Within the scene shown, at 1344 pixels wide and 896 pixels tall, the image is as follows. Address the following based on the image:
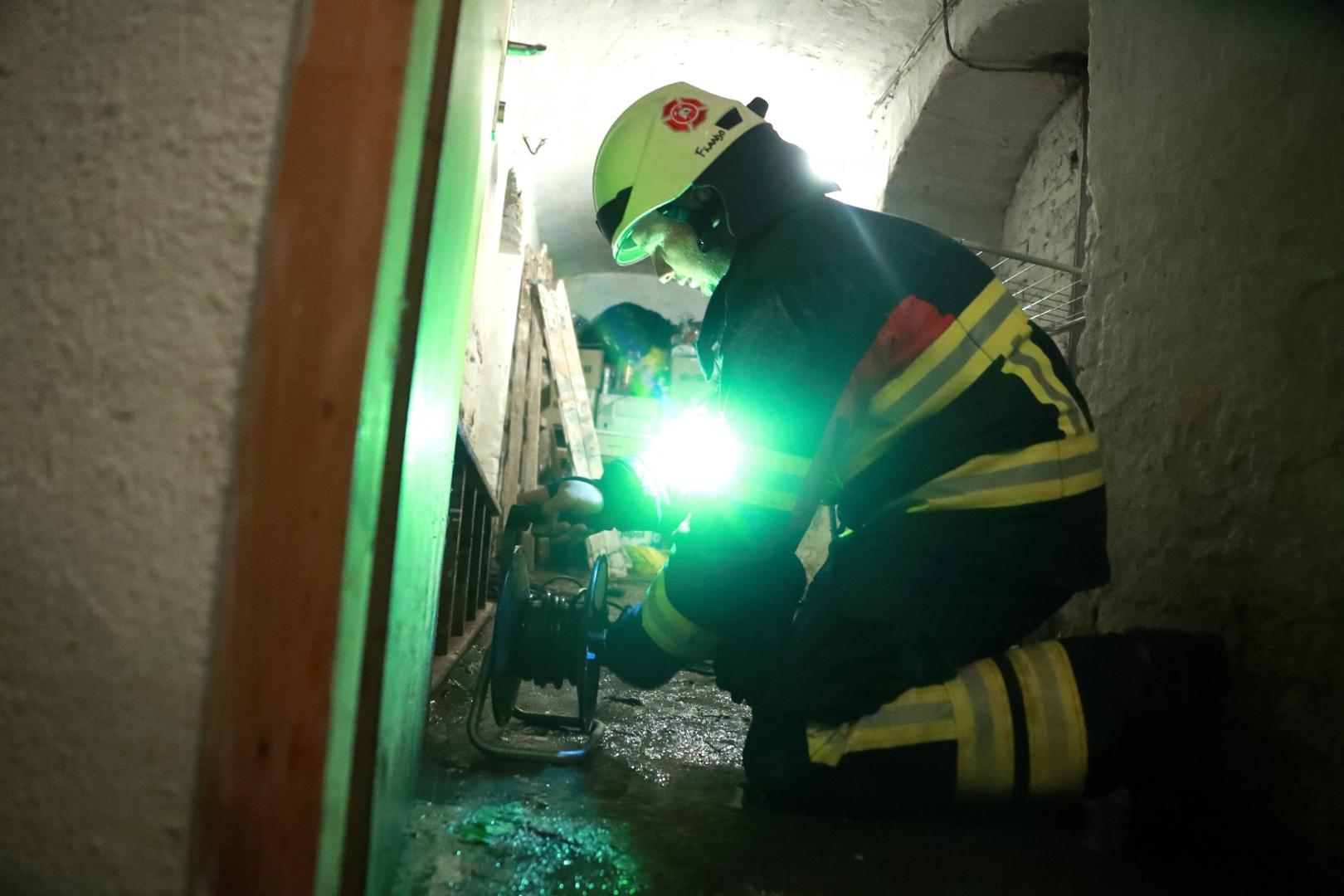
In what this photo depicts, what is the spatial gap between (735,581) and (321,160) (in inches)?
44.8

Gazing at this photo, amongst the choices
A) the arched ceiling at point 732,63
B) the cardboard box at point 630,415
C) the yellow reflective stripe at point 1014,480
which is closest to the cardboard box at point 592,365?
the cardboard box at point 630,415

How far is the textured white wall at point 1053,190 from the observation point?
3.43 meters

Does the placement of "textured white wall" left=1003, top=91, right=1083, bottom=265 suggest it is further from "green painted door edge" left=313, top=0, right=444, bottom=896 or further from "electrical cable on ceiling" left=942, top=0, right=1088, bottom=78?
"green painted door edge" left=313, top=0, right=444, bottom=896

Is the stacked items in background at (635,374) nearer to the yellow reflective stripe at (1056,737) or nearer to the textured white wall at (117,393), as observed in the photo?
the yellow reflective stripe at (1056,737)

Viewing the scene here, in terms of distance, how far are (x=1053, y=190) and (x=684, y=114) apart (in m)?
2.57

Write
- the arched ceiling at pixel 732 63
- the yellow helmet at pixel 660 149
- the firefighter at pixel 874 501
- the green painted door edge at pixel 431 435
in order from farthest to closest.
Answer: the arched ceiling at pixel 732 63
the yellow helmet at pixel 660 149
the firefighter at pixel 874 501
the green painted door edge at pixel 431 435

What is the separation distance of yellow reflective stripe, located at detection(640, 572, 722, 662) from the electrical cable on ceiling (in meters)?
3.06

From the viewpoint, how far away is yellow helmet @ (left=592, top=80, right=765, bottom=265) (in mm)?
1813

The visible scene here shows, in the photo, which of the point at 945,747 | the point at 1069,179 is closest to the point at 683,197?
the point at 945,747

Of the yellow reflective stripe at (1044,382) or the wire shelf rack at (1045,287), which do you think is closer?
the yellow reflective stripe at (1044,382)

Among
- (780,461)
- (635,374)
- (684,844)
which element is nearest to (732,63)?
(780,461)

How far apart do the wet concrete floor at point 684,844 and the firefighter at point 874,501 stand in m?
0.13

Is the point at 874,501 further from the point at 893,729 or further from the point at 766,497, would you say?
the point at 893,729

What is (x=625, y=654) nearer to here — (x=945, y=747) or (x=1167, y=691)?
(x=945, y=747)
